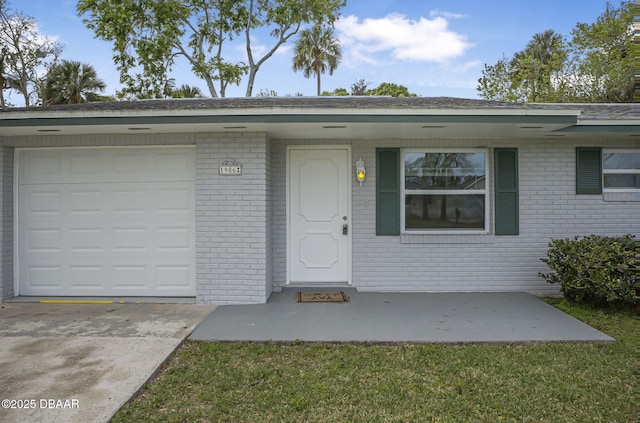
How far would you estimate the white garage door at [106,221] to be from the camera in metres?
6.15

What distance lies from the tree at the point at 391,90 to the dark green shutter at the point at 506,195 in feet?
57.2

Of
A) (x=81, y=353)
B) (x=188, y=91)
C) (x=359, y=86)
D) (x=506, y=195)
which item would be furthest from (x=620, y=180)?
(x=359, y=86)

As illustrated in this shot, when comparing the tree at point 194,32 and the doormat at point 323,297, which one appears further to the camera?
the tree at point 194,32

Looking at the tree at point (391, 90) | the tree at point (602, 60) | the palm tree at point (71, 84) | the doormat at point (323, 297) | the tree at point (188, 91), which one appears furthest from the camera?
the tree at point (391, 90)

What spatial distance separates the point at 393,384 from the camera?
3.42 meters

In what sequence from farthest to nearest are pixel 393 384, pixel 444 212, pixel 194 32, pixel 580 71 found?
1. pixel 194 32
2. pixel 580 71
3. pixel 444 212
4. pixel 393 384

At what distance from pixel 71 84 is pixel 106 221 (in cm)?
1381

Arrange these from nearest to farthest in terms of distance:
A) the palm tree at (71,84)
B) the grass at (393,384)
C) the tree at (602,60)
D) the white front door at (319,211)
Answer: the grass at (393,384), the white front door at (319,211), the tree at (602,60), the palm tree at (71,84)

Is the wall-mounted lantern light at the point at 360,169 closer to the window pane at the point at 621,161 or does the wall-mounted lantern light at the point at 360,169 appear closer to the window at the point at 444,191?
the window at the point at 444,191

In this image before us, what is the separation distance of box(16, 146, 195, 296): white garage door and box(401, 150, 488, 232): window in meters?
3.31

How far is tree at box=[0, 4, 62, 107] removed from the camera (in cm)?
1830

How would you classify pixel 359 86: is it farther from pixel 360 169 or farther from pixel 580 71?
pixel 360 169

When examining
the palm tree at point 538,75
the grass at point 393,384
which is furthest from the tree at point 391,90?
the grass at point 393,384

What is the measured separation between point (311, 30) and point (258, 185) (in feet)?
68.9
